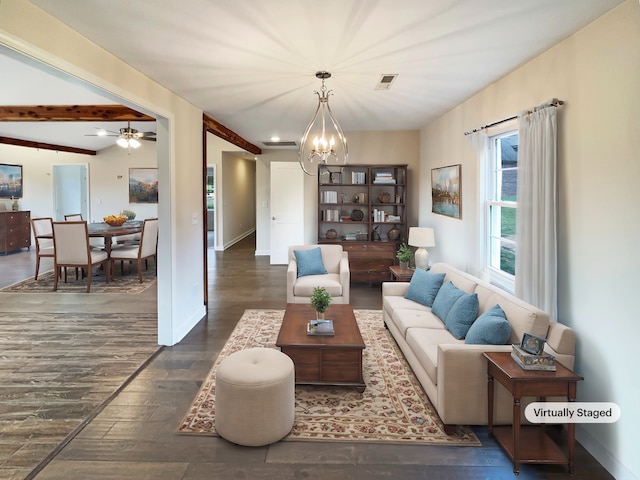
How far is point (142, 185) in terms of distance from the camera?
9.82m

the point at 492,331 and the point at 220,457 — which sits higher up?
the point at 492,331

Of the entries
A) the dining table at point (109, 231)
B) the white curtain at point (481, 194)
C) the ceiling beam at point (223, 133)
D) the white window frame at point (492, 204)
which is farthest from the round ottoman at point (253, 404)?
the dining table at point (109, 231)

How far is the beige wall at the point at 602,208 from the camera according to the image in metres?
2.00

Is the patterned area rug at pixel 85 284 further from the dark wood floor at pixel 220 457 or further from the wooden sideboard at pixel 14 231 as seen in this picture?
the dark wood floor at pixel 220 457

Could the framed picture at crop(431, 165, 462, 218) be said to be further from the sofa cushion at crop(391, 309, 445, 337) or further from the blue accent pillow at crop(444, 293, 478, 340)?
the blue accent pillow at crop(444, 293, 478, 340)

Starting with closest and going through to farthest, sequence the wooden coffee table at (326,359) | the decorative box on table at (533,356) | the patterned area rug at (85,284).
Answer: the decorative box on table at (533,356), the wooden coffee table at (326,359), the patterned area rug at (85,284)

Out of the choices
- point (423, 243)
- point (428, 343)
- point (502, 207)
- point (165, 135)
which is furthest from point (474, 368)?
point (165, 135)

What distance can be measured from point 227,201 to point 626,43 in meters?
9.30

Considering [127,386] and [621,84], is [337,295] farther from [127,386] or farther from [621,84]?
[621,84]

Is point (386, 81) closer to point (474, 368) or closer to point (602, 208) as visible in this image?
point (602, 208)

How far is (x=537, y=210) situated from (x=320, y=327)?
6.03ft

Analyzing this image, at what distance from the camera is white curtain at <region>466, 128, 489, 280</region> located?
3.83 m

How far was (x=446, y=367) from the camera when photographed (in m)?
2.37

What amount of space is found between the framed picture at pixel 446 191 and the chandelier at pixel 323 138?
4.24ft
